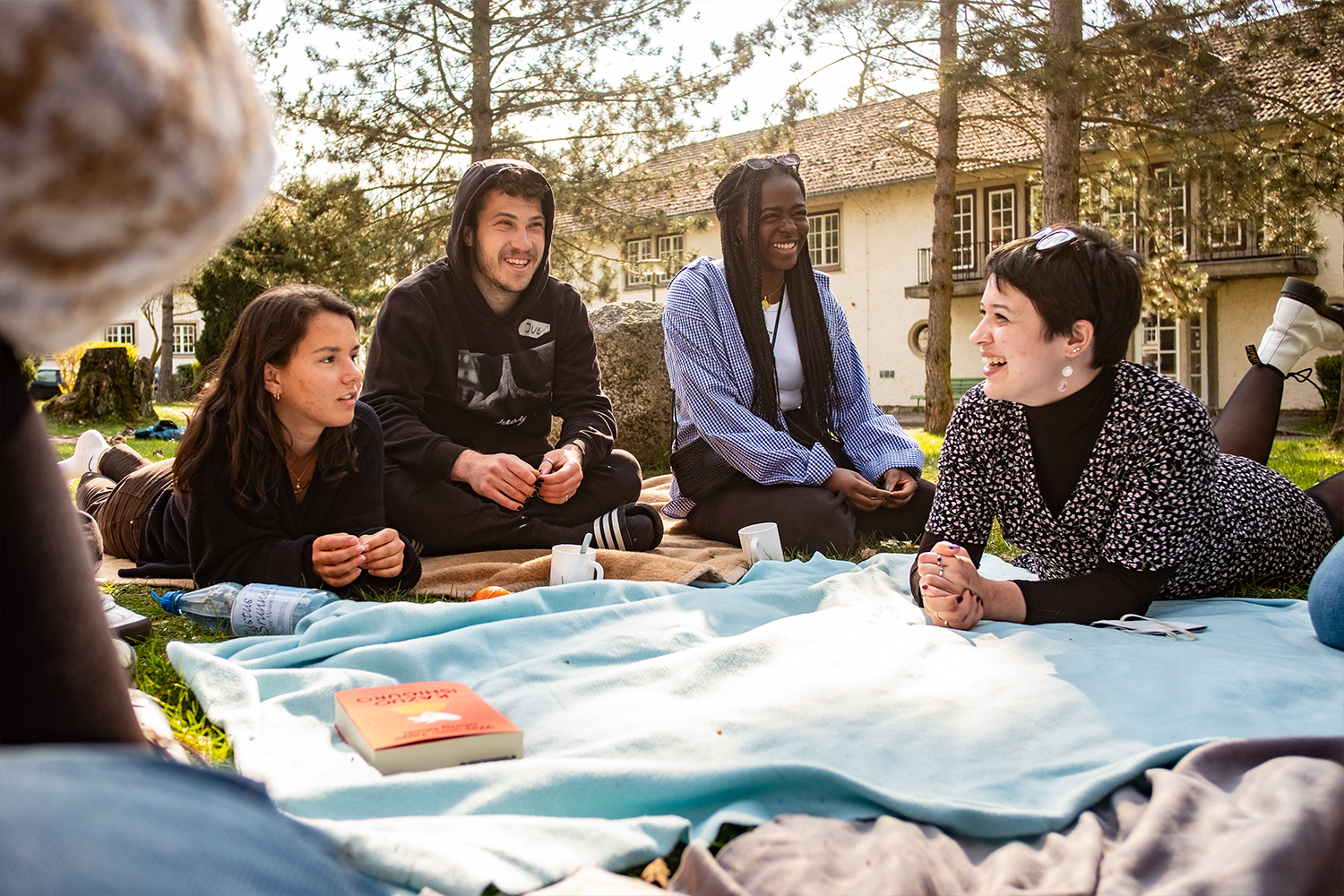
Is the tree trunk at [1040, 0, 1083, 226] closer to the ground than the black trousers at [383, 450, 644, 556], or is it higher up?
higher up

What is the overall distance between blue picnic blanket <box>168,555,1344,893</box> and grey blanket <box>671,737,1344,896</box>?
71 mm

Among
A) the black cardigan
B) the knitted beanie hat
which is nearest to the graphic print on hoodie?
the black cardigan

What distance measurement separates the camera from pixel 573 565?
11.6 ft

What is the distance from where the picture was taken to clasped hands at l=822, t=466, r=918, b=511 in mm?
4617

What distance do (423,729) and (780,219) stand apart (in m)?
3.50

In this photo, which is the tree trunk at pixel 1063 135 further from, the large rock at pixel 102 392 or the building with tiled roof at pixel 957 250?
the large rock at pixel 102 392

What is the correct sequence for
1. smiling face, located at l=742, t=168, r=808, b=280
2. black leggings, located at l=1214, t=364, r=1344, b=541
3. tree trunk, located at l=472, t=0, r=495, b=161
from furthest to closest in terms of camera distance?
tree trunk, located at l=472, t=0, r=495, b=161 < smiling face, located at l=742, t=168, r=808, b=280 < black leggings, located at l=1214, t=364, r=1344, b=541

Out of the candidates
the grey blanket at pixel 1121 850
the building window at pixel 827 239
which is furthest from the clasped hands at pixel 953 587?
the building window at pixel 827 239

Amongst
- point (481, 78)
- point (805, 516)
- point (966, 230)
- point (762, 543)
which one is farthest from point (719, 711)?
point (966, 230)

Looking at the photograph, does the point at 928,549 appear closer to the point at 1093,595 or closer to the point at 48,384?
the point at 1093,595

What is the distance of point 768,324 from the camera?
501cm

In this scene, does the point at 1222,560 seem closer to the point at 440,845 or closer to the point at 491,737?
the point at 491,737

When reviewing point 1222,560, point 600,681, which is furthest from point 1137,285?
point 600,681

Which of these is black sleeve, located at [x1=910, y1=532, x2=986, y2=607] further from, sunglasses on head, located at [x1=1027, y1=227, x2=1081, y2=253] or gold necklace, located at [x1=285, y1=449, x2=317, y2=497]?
gold necklace, located at [x1=285, y1=449, x2=317, y2=497]
